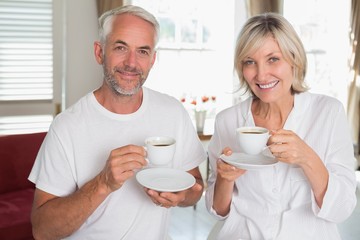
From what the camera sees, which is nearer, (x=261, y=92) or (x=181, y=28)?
(x=261, y=92)

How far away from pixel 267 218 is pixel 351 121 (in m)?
4.41

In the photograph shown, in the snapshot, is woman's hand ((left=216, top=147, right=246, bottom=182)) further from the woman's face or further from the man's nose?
the man's nose

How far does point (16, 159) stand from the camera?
3.02 m

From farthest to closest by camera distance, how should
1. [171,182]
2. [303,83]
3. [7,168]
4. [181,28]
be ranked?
[181,28]
[7,168]
[303,83]
[171,182]

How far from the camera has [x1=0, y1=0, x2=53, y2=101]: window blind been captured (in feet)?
11.8

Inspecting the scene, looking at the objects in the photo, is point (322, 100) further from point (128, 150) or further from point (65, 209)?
point (65, 209)

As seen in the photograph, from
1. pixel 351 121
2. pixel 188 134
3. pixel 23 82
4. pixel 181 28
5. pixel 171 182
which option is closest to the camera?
pixel 171 182

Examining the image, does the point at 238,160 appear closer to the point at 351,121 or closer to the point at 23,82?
the point at 23,82

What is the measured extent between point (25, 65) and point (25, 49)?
14 cm

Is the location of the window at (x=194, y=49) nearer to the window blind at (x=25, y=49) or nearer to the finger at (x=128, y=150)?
the window blind at (x=25, y=49)

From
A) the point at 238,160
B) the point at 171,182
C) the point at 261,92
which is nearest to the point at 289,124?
the point at 261,92

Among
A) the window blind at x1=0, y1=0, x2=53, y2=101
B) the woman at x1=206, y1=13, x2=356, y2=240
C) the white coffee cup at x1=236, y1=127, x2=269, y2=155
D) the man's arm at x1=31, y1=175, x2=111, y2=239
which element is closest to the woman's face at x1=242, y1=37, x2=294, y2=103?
the woman at x1=206, y1=13, x2=356, y2=240

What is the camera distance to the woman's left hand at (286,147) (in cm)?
129

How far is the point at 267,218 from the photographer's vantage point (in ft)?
4.94
